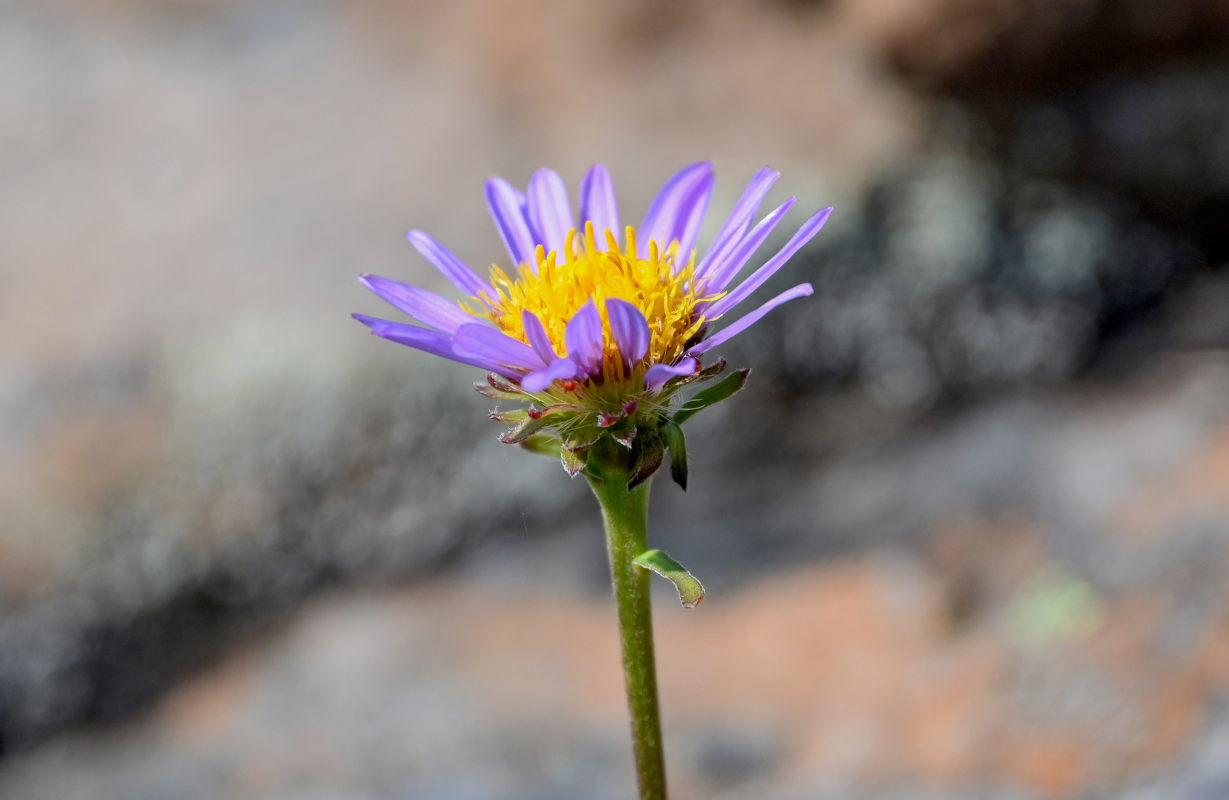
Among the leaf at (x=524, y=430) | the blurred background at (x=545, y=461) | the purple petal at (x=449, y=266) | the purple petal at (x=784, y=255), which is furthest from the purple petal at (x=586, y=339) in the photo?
the blurred background at (x=545, y=461)

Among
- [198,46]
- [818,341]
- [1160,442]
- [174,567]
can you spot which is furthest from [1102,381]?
[198,46]

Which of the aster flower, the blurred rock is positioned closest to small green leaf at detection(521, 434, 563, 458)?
the aster flower

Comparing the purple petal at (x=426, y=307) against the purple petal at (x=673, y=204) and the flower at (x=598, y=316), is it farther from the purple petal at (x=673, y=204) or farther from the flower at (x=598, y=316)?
the purple petal at (x=673, y=204)

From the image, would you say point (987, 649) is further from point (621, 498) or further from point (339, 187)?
point (339, 187)

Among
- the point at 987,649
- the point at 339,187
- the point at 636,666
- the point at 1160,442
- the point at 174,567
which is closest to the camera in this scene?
the point at 636,666

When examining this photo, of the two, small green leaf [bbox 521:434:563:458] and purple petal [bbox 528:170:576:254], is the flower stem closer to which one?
small green leaf [bbox 521:434:563:458]

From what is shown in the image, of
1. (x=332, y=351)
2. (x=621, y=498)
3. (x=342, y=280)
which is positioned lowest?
(x=621, y=498)
